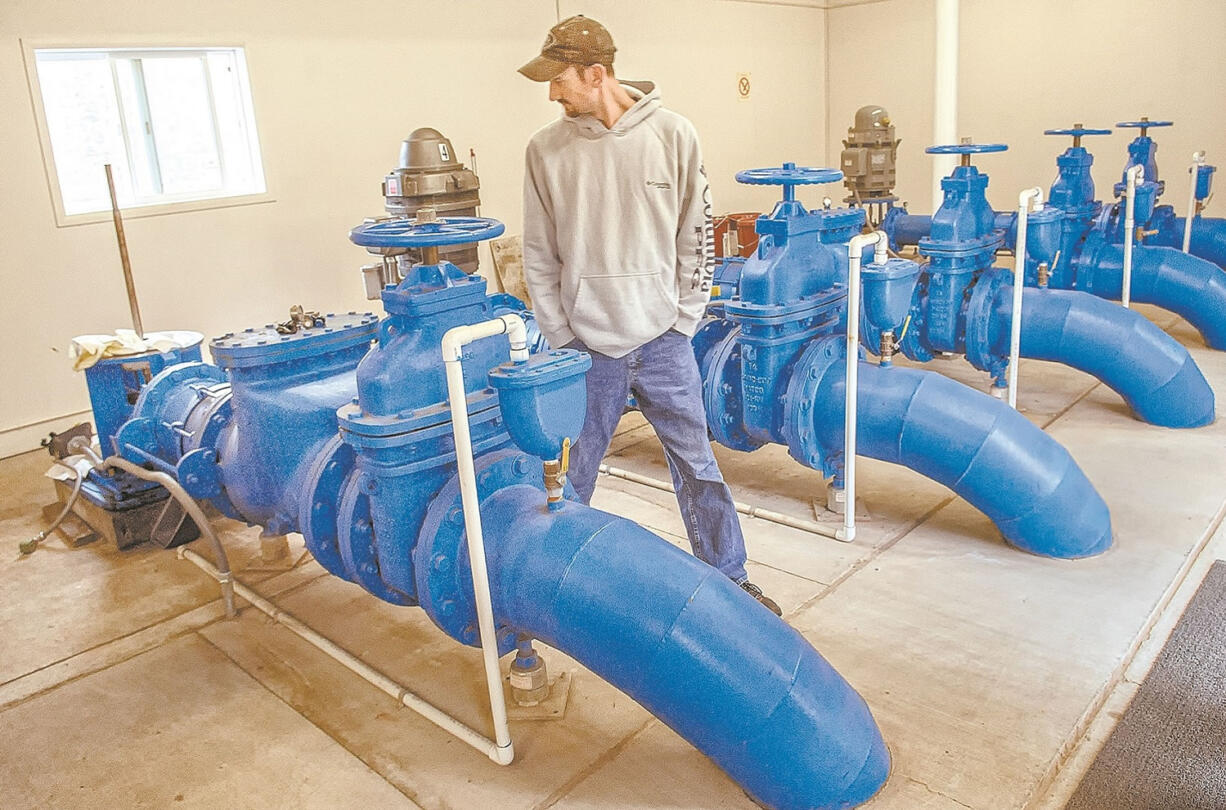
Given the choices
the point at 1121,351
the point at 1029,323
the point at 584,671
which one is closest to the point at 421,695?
the point at 584,671

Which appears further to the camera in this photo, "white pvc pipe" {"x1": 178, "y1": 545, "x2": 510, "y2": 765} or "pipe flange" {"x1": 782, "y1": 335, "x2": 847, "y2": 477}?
"pipe flange" {"x1": 782, "y1": 335, "x2": 847, "y2": 477}

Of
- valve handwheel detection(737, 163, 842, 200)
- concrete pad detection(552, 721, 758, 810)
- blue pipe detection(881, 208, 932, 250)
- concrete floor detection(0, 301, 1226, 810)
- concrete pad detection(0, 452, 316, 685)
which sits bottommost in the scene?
concrete pad detection(552, 721, 758, 810)

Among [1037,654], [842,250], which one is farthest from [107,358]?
[1037,654]

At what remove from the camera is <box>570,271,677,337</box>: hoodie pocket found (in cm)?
230

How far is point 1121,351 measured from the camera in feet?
12.4

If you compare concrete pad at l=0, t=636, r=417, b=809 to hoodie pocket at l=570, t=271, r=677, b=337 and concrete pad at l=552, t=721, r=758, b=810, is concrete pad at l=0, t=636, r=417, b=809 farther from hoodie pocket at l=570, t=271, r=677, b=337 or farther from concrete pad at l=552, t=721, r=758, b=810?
hoodie pocket at l=570, t=271, r=677, b=337

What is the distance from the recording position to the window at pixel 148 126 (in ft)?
16.3

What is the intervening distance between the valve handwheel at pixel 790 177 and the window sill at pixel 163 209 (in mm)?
3337

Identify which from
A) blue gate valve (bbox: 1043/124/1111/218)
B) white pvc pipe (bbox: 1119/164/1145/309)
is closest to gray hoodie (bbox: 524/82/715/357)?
white pvc pipe (bbox: 1119/164/1145/309)

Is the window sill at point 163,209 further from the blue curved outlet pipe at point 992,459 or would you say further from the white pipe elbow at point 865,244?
the blue curved outlet pipe at point 992,459

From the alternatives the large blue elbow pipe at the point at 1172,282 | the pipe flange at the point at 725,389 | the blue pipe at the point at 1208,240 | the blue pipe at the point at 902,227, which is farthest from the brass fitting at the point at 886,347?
the blue pipe at the point at 1208,240

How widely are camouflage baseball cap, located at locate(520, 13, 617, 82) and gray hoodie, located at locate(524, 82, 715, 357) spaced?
0.14 metres

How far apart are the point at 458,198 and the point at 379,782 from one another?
340 centimetres

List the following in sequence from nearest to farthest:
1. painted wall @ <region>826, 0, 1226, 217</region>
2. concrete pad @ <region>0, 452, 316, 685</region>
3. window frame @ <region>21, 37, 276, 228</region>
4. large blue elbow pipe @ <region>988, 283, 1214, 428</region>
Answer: concrete pad @ <region>0, 452, 316, 685</region> < large blue elbow pipe @ <region>988, 283, 1214, 428</region> < window frame @ <region>21, 37, 276, 228</region> < painted wall @ <region>826, 0, 1226, 217</region>
